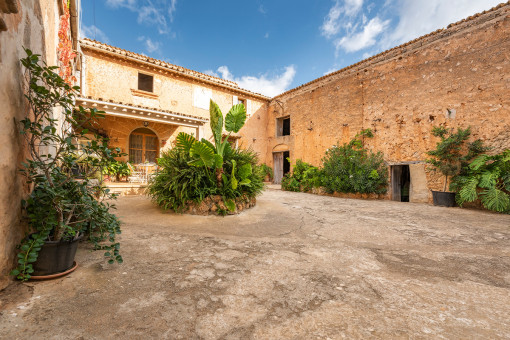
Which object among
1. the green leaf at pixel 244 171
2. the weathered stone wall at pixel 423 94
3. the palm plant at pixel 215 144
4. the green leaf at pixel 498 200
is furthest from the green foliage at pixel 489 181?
the palm plant at pixel 215 144

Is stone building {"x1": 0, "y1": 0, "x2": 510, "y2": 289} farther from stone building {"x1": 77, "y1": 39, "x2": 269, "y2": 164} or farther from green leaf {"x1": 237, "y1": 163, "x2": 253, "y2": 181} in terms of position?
green leaf {"x1": 237, "y1": 163, "x2": 253, "y2": 181}

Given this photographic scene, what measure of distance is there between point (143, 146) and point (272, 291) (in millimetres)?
9205

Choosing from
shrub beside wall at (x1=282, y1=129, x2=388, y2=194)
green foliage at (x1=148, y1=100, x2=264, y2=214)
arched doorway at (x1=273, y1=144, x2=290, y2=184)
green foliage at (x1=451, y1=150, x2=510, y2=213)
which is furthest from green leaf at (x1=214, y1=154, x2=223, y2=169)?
arched doorway at (x1=273, y1=144, x2=290, y2=184)

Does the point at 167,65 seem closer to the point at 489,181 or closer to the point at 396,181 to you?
the point at 396,181

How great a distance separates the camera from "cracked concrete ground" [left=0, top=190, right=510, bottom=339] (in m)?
1.14

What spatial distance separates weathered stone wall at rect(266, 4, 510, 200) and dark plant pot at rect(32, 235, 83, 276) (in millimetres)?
8924

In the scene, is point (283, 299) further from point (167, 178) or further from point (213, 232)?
point (167, 178)

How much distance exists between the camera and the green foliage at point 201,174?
3.87 m

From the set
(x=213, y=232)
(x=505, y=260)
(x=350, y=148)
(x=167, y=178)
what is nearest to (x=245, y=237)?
(x=213, y=232)

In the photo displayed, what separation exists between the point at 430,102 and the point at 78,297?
9.48 metres

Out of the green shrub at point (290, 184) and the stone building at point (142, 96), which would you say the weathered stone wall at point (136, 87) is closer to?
the stone building at point (142, 96)

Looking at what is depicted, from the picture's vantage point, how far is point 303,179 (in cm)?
950

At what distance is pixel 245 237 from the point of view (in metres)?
2.81

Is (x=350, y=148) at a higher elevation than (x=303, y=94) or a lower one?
lower
